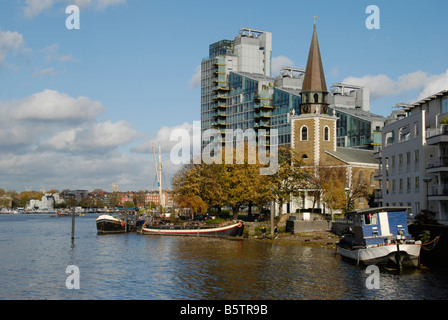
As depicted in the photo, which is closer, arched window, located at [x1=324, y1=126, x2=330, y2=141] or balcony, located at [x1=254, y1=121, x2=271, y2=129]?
arched window, located at [x1=324, y1=126, x2=330, y2=141]

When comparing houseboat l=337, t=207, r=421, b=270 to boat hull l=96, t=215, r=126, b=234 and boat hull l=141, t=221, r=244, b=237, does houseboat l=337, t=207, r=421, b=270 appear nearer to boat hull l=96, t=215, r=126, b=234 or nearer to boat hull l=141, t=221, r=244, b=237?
boat hull l=141, t=221, r=244, b=237

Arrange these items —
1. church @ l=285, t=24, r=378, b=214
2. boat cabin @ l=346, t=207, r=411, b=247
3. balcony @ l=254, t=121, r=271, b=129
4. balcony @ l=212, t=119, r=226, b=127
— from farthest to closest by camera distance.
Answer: balcony @ l=212, t=119, r=226, b=127 → balcony @ l=254, t=121, r=271, b=129 → church @ l=285, t=24, r=378, b=214 → boat cabin @ l=346, t=207, r=411, b=247

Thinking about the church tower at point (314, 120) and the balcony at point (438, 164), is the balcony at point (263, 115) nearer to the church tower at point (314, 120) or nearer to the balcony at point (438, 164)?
the church tower at point (314, 120)

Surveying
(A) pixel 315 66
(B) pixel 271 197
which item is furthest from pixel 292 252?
(A) pixel 315 66

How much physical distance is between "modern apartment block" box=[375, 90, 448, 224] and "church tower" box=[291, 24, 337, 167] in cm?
3278

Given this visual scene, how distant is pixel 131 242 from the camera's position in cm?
7881

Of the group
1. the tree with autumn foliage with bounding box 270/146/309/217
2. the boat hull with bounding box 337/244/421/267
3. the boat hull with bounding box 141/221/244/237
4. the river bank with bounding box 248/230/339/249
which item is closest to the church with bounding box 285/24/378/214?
the tree with autumn foliage with bounding box 270/146/309/217

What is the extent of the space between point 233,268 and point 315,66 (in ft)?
221

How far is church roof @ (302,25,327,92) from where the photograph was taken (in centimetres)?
10488

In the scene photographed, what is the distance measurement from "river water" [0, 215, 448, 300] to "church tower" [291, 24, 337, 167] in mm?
44684

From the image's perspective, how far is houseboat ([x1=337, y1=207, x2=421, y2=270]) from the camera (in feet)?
142

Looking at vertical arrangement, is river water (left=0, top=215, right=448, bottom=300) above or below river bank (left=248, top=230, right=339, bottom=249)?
below

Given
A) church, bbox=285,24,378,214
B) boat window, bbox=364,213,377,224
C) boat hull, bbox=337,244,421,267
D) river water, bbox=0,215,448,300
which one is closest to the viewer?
river water, bbox=0,215,448,300

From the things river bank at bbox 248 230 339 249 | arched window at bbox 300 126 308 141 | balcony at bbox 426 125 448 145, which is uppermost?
arched window at bbox 300 126 308 141
